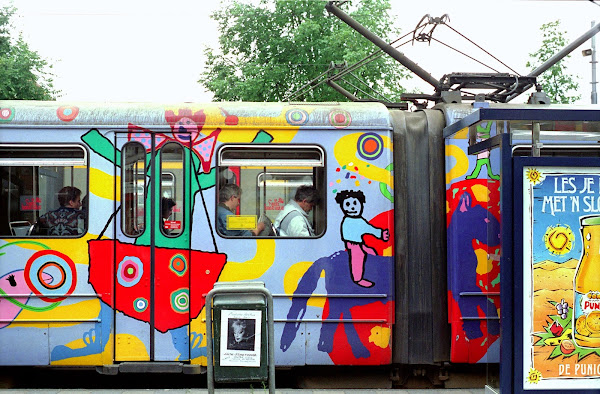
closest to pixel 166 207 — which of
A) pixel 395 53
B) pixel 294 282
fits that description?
pixel 294 282

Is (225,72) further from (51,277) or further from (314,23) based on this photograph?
(51,277)

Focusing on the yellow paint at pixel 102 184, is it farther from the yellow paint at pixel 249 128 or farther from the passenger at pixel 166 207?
the yellow paint at pixel 249 128

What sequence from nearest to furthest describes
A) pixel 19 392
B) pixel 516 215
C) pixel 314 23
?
pixel 516 215
pixel 19 392
pixel 314 23

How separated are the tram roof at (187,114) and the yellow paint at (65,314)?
1847 mm

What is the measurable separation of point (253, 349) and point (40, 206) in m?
3.16

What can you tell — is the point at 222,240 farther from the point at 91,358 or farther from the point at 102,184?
the point at 91,358

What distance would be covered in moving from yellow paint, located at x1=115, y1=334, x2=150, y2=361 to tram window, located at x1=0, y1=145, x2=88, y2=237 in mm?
1193

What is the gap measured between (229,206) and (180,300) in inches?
42.5

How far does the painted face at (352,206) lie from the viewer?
22.7 feet

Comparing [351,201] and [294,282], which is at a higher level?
[351,201]

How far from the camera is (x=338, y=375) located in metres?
7.27

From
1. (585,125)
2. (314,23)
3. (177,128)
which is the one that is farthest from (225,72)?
(585,125)

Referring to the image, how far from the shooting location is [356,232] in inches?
271

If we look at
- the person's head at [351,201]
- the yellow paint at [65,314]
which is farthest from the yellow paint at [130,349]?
the person's head at [351,201]
